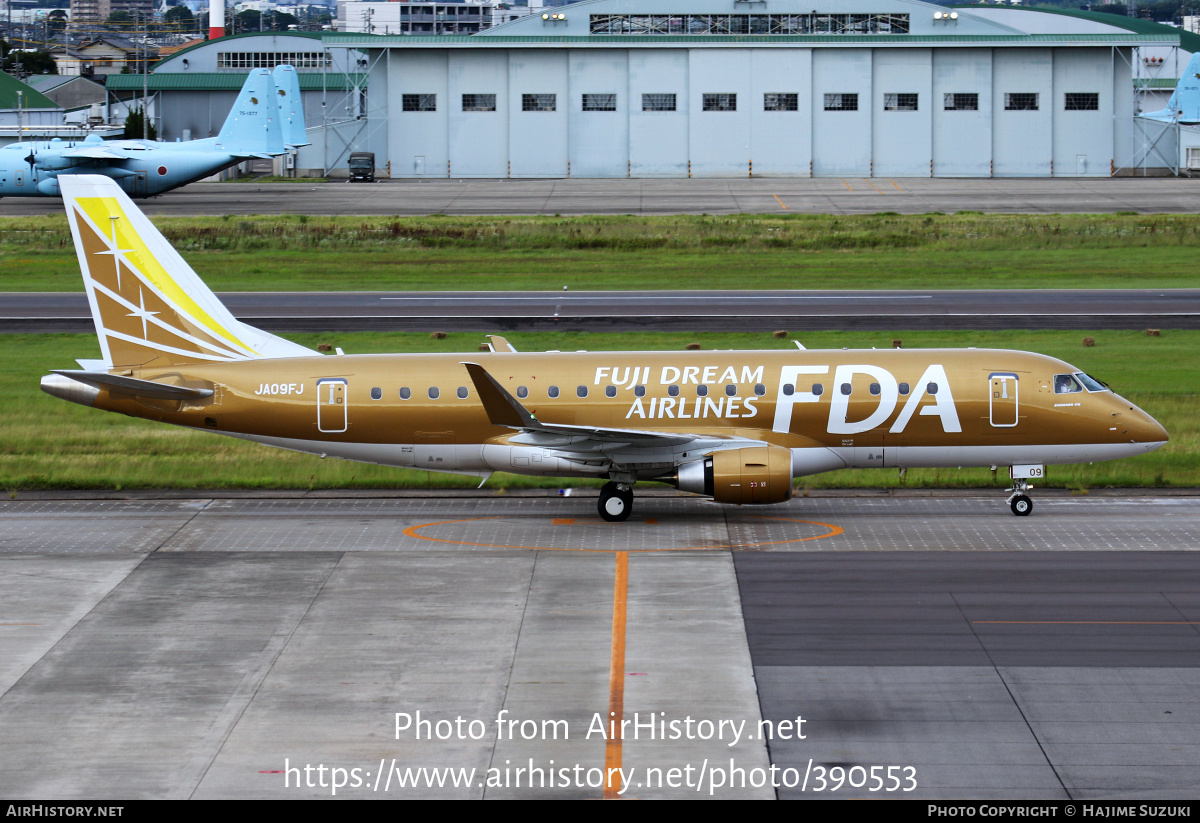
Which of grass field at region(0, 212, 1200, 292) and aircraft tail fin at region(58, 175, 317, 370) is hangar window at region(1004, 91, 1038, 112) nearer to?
grass field at region(0, 212, 1200, 292)

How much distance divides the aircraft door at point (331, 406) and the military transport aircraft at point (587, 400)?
36mm

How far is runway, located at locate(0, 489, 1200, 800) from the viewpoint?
18.4 meters

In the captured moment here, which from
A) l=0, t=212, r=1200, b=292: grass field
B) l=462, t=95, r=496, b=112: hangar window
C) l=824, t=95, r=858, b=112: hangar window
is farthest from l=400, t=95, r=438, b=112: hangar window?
l=824, t=95, r=858, b=112: hangar window

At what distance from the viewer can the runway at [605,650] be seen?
18.4 metres

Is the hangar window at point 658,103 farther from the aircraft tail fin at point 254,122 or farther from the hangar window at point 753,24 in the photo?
the aircraft tail fin at point 254,122

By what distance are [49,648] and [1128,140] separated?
11086 cm

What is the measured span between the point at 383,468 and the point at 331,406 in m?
6.52

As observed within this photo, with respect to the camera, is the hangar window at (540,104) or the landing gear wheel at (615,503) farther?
the hangar window at (540,104)

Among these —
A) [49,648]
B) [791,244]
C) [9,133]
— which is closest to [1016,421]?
[49,648]

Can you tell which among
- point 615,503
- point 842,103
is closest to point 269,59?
point 842,103

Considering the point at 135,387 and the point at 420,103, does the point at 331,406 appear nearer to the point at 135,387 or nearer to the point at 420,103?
the point at 135,387

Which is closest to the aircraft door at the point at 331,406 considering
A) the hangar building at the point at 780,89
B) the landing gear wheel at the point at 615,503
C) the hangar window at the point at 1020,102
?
the landing gear wheel at the point at 615,503

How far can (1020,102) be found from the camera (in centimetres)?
11444

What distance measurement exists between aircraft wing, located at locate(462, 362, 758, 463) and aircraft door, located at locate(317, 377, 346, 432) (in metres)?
4.12
